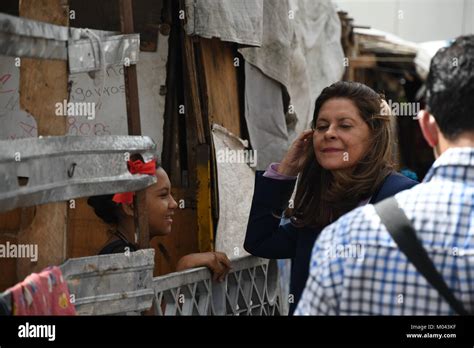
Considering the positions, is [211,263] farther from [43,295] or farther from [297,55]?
[297,55]

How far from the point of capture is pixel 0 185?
2.84 m

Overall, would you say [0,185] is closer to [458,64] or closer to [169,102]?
[458,64]

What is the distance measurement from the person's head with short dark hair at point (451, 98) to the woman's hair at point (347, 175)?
49.0 inches

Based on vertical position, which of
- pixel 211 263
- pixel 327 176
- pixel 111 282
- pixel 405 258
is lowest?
pixel 211 263

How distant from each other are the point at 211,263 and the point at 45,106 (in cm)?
171

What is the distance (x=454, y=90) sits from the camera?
246 centimetres

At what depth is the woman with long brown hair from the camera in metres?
3.78

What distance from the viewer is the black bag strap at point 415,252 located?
2.37 meters

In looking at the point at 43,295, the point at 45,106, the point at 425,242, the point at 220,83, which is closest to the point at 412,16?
the point at 220,83

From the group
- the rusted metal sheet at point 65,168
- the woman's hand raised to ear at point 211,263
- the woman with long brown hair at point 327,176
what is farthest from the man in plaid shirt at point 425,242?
the woman's hand raised to ear at point 211,263

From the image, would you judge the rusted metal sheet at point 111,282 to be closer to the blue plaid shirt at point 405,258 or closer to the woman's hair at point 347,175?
the woman's hair at point 347,175

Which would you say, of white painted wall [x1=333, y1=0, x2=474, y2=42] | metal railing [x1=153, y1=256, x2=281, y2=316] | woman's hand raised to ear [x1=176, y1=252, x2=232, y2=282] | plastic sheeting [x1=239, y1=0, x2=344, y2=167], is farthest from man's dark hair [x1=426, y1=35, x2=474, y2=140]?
white painted wall [x1=333, y1=0, x2=474, y2=42]

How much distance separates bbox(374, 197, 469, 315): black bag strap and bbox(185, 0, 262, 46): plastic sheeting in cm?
269
